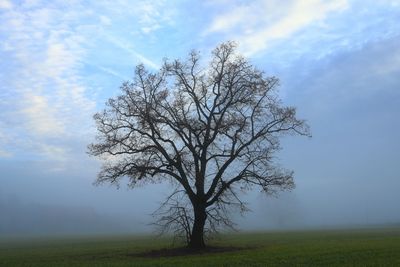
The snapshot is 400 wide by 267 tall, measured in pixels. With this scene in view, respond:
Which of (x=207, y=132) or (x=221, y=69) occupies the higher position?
(x=221, y=69)

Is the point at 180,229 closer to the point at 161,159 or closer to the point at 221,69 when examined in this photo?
the point at 161,159

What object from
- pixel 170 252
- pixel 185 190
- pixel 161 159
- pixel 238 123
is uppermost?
pixel 238 123

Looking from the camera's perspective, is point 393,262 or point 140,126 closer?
point 393,262

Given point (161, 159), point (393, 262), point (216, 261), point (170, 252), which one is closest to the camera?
point (393, 262)

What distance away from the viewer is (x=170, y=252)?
34.2 metres

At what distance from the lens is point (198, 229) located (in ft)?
118

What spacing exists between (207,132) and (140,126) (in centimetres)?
497

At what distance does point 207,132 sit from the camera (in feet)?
121

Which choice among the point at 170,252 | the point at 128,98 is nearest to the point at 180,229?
the point at 170,252

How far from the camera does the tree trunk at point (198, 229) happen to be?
3588 centimetres

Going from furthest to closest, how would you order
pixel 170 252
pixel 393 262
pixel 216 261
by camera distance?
pixel 170 252
pixel 216 261
pixel 393 262

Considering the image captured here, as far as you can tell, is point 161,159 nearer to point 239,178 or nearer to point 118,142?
point 118,142

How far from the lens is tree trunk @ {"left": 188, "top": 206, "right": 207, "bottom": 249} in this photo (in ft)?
118

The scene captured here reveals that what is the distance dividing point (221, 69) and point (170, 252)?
47.3 ft
